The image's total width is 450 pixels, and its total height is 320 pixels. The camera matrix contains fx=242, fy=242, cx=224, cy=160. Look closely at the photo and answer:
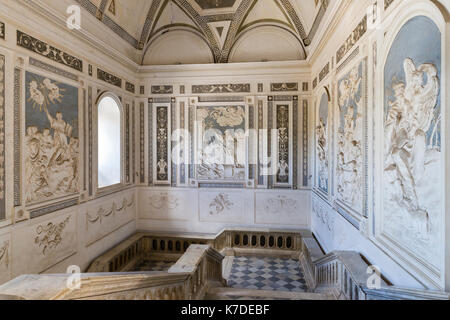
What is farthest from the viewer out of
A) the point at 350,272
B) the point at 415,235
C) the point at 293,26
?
the point at 293,26

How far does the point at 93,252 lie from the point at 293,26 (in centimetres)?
854

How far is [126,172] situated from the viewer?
7527mm

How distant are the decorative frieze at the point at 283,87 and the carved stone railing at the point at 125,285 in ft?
18.2

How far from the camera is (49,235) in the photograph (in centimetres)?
470

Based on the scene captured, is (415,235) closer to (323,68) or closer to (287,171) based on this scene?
(323,68)

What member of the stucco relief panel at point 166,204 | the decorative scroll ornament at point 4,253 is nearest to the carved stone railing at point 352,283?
the stucco relief panel at point 166,204

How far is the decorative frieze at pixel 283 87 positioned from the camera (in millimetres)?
7754

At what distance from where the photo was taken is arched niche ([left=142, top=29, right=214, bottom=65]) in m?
8.12

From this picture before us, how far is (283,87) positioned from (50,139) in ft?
21.0

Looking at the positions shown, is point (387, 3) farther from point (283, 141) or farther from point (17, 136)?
point (17, 136)

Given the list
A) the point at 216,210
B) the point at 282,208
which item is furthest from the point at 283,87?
the point at 216,210

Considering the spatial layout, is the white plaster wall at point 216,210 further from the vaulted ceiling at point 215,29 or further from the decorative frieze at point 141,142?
the vaulted ceiling at point 215,29
